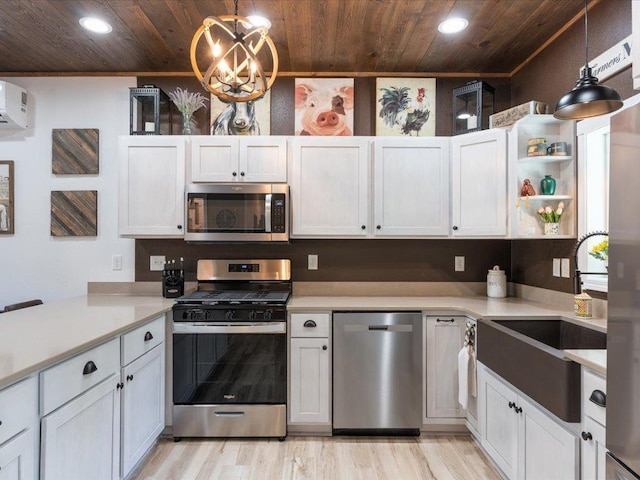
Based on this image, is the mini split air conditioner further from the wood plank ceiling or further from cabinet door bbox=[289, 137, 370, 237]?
cabinet door bbox=[289, 137, 370, 237]

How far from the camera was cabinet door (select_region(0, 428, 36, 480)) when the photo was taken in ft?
3.83

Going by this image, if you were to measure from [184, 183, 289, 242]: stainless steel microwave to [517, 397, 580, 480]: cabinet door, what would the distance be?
1780mm

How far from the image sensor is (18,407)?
48.4 inches

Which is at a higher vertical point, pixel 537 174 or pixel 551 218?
pixel 537 174

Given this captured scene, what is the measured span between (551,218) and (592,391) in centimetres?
132

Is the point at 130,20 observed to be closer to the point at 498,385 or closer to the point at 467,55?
the point at 467,55

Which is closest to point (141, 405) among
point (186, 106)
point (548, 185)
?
point (186, 106)

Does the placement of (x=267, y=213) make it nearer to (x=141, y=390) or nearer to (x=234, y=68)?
(x=234, y=68)

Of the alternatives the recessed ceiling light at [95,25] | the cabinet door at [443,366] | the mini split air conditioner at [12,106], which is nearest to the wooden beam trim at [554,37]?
the cabinet door at [443,366]

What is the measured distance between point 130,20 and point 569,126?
283cm

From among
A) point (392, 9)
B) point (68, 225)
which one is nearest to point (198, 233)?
point (68, 225)

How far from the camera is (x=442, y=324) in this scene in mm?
2557

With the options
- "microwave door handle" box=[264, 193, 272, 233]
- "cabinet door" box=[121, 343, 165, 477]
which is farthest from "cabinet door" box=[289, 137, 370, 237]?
A: "cabinet door" box=[121, 343, 165, 477]

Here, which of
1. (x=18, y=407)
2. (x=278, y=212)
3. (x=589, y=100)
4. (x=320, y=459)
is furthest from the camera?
(x=278, y=212)
